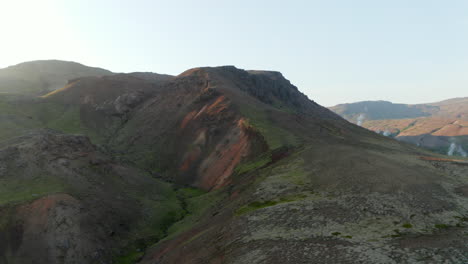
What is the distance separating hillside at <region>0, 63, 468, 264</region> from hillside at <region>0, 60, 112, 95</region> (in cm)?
6694

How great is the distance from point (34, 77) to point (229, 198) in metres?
178

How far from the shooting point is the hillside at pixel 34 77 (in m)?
142

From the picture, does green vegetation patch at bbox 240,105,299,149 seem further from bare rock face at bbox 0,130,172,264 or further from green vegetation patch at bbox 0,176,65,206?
green vegetation patch at bbox 0,176,65,206

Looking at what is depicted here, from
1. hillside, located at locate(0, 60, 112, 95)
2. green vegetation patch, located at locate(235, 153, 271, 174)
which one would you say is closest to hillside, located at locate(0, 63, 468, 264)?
green vegetation patch, located at locate(235, 153, 271, 174)

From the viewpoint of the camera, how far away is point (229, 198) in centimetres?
4272

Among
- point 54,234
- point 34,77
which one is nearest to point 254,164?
point 54,234

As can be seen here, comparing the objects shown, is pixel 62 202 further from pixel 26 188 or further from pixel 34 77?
pixel 34 77

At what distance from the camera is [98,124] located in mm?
101062

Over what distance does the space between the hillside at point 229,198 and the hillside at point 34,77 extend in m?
66.9

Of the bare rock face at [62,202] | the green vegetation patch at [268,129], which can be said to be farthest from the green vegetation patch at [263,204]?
the green vegetation patch at [268,129]

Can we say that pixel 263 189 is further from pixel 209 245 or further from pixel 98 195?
pixel 98 195

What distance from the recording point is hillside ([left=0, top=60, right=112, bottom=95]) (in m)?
142

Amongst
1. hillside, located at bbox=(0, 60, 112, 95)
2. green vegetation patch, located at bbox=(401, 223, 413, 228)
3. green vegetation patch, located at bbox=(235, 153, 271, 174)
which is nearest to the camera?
green vegetation patch, located at bbox=(401, 223, 413, 228)

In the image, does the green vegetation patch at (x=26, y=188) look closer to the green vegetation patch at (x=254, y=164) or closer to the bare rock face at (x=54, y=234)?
the bare rock face at (x=54, y=234)
